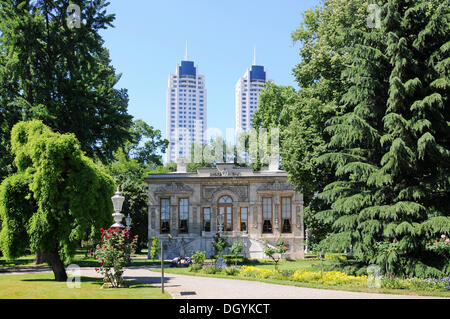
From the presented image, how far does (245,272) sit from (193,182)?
51.5ft

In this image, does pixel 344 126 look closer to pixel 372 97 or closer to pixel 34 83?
pixel 372 97

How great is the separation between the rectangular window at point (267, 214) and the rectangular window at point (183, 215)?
618 centimetres

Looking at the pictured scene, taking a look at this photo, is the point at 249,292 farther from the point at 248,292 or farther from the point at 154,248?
the point at 154,248

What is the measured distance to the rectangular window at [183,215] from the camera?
3497 cm

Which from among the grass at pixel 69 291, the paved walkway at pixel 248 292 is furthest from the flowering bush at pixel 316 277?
the grass at pixel 69 291

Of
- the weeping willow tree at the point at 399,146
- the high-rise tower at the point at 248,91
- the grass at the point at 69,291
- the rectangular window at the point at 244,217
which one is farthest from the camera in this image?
the high-rise tower at the point at 248,91

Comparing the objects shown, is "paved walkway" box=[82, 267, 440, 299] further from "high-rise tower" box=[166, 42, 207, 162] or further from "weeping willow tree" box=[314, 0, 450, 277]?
"high-rise tower" box=[166, 42, 207, 162]

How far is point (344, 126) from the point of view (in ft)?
63.8

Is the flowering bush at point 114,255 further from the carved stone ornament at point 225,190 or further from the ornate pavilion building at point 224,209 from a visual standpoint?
the carved stone ornament at point 225,190

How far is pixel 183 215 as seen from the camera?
35.0 metres

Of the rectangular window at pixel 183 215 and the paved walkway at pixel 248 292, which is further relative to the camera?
the rectangular window at pixel 183 215

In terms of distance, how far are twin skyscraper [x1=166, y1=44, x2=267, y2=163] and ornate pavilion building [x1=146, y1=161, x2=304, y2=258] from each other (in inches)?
5658
